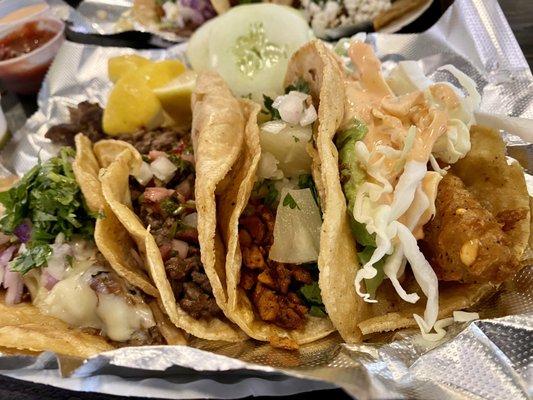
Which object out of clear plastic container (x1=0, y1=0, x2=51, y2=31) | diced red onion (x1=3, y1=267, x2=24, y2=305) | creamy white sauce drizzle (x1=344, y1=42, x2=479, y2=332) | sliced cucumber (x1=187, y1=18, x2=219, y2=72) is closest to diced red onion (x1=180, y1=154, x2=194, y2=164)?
creamy white sauce drizzle (x1=344, y1=42, x2=479, y2=332)

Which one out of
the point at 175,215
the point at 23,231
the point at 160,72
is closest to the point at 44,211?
the point at 23,231

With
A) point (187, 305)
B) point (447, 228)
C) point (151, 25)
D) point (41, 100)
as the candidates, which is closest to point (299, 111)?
point (447, 228)

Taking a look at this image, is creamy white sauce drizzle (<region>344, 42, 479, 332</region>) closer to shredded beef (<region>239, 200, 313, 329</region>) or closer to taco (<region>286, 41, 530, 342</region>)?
taco (<region>286, 41, 530, 342</region>)

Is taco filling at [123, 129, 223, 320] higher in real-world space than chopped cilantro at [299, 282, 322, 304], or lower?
higher

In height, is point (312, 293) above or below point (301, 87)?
below

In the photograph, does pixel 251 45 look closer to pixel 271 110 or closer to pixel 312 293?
pixel 271 110

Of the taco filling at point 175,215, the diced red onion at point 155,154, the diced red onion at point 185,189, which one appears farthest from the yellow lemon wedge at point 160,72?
the diced red onion at point 185,189
